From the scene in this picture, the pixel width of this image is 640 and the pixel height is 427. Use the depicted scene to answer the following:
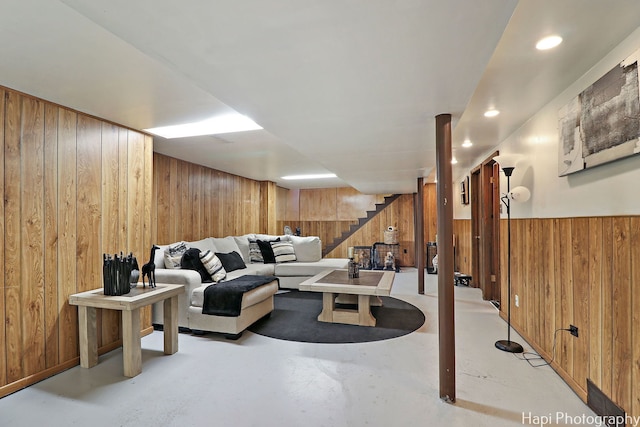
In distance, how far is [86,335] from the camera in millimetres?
2570

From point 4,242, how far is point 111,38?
5.78 ft

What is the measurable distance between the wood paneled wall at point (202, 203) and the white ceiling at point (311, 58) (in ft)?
5.49

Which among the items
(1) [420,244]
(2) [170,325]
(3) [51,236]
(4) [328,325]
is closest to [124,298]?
(2) [170,325]

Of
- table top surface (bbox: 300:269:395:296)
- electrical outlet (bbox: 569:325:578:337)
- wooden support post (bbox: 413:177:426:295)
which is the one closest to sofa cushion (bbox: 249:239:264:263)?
table top surface (bbox: 300:269:395:296)

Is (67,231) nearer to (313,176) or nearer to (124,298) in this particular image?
(124,298)

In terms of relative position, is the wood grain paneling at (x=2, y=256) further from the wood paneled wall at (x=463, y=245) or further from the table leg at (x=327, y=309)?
the wood paneled wall at (x=463, y=245)

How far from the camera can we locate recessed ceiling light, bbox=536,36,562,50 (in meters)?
1.64

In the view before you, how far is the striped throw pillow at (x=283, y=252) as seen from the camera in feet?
18.8

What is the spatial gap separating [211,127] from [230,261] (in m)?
2.23

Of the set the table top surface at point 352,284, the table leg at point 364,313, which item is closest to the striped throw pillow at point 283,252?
the table top surface at point 352,284

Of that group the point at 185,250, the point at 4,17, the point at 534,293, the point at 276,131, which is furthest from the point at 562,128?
the point at 185,250

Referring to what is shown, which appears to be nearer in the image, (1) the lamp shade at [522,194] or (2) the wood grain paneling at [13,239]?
(2) the wood grain paneling at [13,239]

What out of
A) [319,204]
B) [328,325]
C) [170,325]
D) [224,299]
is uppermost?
[319,204]

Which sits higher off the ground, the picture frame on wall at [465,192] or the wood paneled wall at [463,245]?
the picture frame on wall at [465,192]
